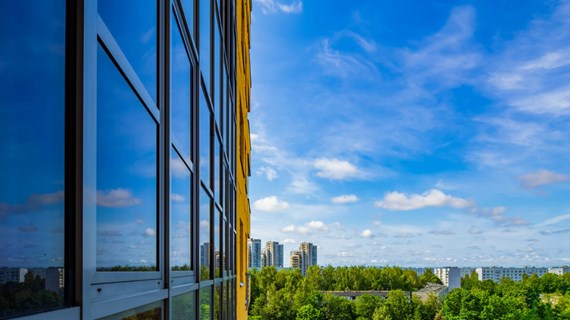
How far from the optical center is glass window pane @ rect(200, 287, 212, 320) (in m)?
4.64

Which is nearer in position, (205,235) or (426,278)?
(205,235)

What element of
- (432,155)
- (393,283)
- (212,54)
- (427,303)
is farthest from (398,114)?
(212,54)

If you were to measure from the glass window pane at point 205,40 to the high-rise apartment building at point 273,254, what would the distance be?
108 meters

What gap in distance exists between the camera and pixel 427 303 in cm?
6575

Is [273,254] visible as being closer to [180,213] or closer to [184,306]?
→ [184,306]

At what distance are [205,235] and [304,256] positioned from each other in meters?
144

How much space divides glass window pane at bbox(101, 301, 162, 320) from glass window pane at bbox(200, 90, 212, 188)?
215 cm

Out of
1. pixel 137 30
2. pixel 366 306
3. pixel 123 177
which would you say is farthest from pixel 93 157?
pixel 366 306

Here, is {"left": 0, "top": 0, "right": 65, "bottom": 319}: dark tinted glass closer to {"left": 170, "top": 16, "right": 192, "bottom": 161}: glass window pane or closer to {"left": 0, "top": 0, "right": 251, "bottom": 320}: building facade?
{"left": 0, "top": 0, "right": 251, "bottom": 320}: building facade

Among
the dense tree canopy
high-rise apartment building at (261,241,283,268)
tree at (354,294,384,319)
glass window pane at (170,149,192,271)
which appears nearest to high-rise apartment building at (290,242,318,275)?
high-rise apartment building at (261,241,283,268)

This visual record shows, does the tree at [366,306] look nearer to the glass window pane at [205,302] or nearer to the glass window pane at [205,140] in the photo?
the glass window pane at [205,302]

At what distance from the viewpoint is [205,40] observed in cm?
516

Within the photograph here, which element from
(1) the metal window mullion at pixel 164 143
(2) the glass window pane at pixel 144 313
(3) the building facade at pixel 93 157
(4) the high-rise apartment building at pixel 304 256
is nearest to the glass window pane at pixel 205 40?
(3) the building facade at pixel 93 157

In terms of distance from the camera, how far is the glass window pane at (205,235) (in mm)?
4684
